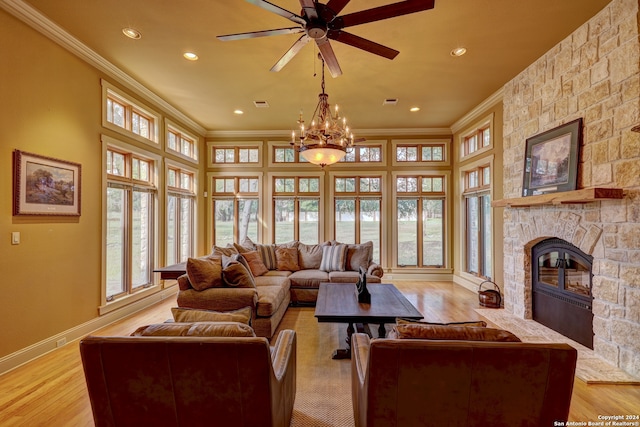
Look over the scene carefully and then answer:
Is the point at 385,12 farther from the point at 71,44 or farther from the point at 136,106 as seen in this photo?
the point at 136,106

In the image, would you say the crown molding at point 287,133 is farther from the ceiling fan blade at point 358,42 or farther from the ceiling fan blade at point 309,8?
the ceiling fan blade at point 309,8

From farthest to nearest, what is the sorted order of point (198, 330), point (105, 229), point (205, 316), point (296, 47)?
point (105, 229) → point (296, 47) → point (205, 316) → point (198, 330)

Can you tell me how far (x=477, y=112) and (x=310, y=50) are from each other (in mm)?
3606

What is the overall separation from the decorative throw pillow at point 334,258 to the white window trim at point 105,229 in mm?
2861

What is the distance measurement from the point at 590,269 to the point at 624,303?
19.9 inches

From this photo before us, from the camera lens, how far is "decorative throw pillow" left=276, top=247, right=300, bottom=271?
5.20m

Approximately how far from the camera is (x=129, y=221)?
442 cm

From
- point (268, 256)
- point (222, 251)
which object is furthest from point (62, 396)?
point (268, 256)

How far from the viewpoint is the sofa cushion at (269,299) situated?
11.1 ft

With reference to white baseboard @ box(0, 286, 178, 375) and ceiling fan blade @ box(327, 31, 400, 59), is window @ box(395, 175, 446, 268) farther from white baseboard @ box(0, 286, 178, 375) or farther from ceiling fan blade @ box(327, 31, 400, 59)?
white baseboard @ box(0, 286, 178, 375)

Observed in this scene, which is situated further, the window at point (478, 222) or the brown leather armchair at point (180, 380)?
the window at point (478, 222)

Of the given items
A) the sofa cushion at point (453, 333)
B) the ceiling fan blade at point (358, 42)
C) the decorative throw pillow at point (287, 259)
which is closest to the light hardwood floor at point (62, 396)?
the sofa cushion at point (453, 333)

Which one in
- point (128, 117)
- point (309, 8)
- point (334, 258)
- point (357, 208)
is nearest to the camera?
point (309, 8)

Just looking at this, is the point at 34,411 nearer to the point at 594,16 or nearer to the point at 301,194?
the point at 301,194
